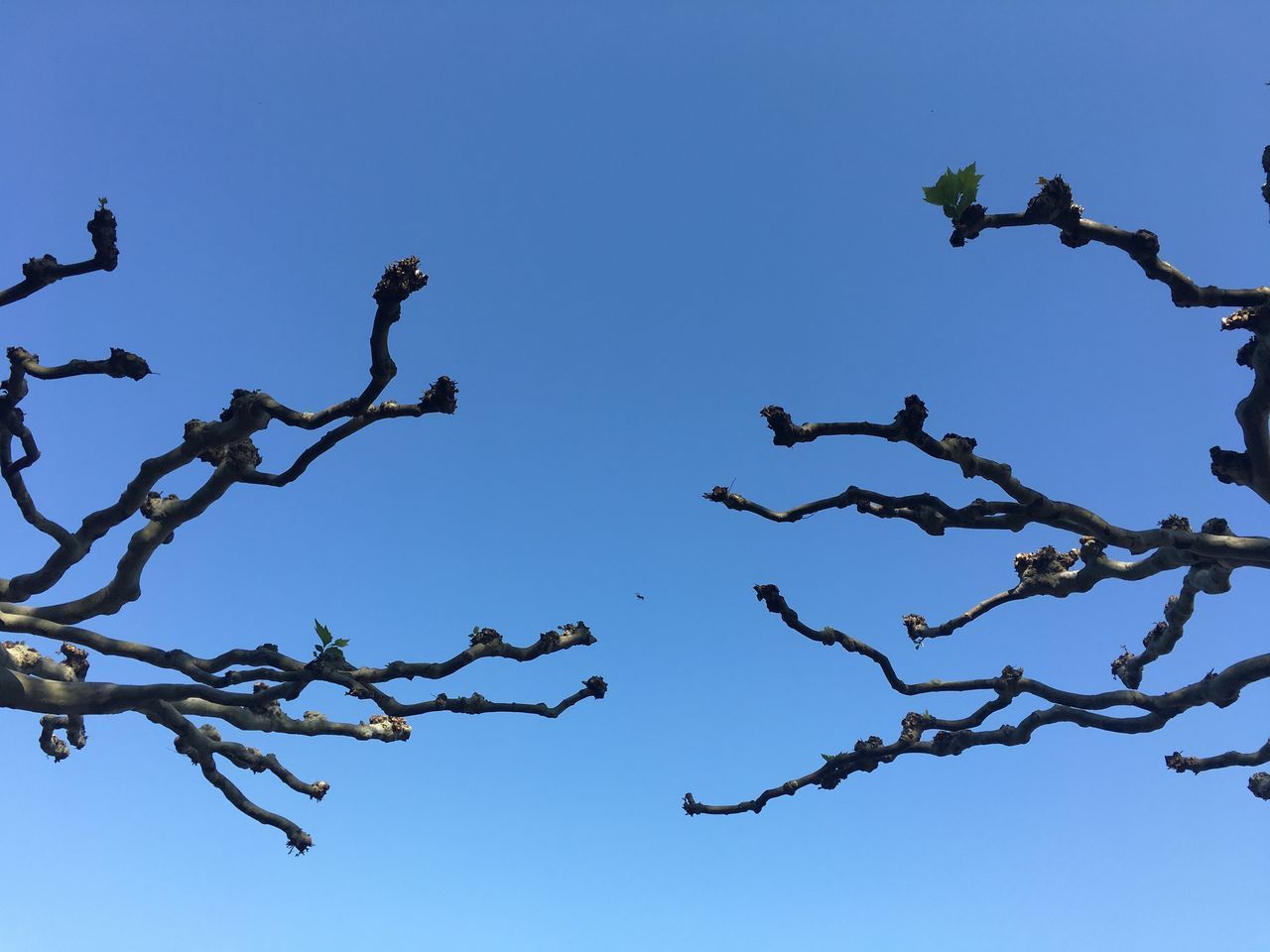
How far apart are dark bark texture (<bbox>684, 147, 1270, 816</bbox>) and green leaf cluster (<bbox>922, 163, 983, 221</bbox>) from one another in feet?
0.45

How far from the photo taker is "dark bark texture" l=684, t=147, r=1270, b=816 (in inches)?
356

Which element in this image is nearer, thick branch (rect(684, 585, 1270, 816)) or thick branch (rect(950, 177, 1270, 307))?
thick branch (rect(950, 177, 1270, 307))

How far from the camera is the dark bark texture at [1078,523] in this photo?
29.6 ft

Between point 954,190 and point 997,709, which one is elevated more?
point 954,190

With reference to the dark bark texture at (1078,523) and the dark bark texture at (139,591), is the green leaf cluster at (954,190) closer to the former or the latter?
the dark bark texture at (1078,523)

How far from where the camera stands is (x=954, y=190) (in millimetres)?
8742

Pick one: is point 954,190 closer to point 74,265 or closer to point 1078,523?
point 1078,523

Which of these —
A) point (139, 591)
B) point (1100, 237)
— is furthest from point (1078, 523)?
point (139, 591)

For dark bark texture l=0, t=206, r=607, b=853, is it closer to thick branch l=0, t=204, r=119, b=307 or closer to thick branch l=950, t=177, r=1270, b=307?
thick branch l=0, t=204, r=119, b=307

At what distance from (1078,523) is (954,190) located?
164 inches

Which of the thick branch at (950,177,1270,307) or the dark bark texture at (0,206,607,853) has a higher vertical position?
the thick branch at (950,177,1270,307)

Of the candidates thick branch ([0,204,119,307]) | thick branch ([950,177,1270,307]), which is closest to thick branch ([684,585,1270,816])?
thick branch ([950,177,1270,307])

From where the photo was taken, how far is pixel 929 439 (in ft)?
29.1

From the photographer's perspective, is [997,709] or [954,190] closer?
[954,190]
